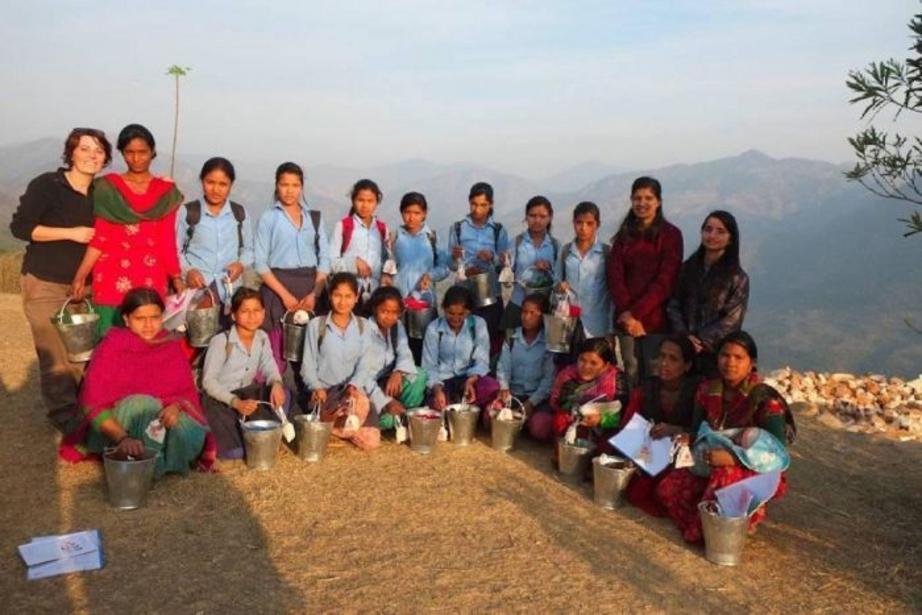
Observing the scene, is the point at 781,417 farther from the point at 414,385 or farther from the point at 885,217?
the point at 885,217

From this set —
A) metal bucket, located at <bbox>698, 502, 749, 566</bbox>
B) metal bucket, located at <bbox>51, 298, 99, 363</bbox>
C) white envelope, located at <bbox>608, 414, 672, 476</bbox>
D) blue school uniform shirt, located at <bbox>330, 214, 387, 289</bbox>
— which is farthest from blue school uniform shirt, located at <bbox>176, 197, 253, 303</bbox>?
metal bucket, located at <bbox>698, 502, 749, 566</bbox>

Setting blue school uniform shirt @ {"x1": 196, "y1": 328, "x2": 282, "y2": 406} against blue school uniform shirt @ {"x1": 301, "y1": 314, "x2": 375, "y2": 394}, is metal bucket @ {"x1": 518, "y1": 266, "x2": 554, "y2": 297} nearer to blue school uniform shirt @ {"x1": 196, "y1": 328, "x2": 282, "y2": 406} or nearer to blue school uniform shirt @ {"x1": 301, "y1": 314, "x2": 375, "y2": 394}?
blue school uniform shirt @ {"x1": 301, "y1": 314, "x2": 375, "y2": 394}

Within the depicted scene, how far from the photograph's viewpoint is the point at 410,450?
5.44m

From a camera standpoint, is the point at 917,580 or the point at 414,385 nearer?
the point at 917,580

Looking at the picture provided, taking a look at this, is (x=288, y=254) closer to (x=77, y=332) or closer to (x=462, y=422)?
(x=77, y=332)

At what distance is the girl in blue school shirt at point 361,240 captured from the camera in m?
5.70

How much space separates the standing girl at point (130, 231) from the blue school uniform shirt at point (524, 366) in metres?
2.49

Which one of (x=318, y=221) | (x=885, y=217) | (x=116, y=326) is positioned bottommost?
(x=116, y=326)

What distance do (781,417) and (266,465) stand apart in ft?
10.4

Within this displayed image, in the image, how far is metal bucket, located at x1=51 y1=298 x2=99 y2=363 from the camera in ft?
15.5

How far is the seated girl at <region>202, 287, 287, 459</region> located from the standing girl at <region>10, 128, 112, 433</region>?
3.05ft

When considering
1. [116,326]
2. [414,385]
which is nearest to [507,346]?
[414,385]

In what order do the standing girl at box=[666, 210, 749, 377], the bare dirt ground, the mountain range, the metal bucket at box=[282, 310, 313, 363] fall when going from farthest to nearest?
the mountain range
the metal bucket at box=[282, 310, 313, 363]
the standing girl at box=[666, 210, 749, 377]
the bare dirt ground

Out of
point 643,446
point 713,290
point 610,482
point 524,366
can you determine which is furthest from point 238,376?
point 713,290
